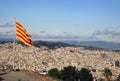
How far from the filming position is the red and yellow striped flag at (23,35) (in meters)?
22.2

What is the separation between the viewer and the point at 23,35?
22.7 metres

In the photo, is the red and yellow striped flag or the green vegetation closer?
the red and yellow striped flag

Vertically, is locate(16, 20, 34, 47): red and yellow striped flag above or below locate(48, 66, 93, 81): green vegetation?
above

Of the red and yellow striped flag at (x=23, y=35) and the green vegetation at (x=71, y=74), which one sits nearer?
the red and yellow striped flag at (x=23, y=35)

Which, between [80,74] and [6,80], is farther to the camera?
[80,74]

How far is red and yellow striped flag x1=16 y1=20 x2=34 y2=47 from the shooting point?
72.9ft

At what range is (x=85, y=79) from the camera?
49250 millimetres

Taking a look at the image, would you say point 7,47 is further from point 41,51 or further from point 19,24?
point 19,24

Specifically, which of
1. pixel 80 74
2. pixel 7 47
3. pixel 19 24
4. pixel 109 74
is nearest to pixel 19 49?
pixel 7 47

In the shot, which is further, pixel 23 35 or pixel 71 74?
pixel 71 74

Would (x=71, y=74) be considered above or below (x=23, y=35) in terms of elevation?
below

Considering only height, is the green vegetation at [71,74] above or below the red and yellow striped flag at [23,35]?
below

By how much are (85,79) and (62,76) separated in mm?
5788

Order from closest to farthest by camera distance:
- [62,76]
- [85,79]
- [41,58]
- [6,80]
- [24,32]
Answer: [6,80], [24,32], [62,76], [85,79], [41,58]
